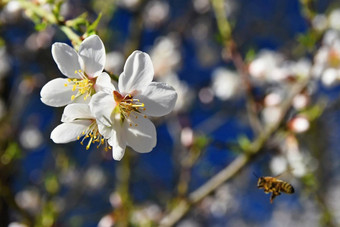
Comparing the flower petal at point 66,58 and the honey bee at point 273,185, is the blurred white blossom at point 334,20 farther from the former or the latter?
the flower petal at point 66,58

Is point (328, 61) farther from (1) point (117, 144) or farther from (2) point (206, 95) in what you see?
(2) point (206, 95)

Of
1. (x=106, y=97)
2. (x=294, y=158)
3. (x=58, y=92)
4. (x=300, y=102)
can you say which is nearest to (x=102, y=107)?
(x=106, y=97)

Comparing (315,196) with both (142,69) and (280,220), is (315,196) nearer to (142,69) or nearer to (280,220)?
(142,69)

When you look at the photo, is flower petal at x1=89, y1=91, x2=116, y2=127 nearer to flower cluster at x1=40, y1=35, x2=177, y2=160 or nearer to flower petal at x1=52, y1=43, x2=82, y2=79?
flower cluster at x1=40, y1=35, x2=177, y2=160

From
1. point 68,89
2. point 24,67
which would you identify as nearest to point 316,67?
point 68,89

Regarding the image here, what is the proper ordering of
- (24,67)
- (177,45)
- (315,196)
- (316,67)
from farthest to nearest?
(24,67) < (177,45) < (315,196) < (316,67)

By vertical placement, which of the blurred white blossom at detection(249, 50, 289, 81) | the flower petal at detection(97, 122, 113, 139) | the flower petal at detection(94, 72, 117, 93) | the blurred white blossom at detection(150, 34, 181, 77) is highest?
the flower petal at detection(94, 72, 117, 93)

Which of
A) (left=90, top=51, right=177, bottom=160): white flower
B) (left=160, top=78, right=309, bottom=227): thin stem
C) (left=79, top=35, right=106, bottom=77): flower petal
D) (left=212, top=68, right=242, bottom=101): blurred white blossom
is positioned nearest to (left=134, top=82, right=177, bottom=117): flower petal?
(left=90, top=51, right=177, bottom=160): white flower

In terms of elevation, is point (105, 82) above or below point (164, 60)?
above
